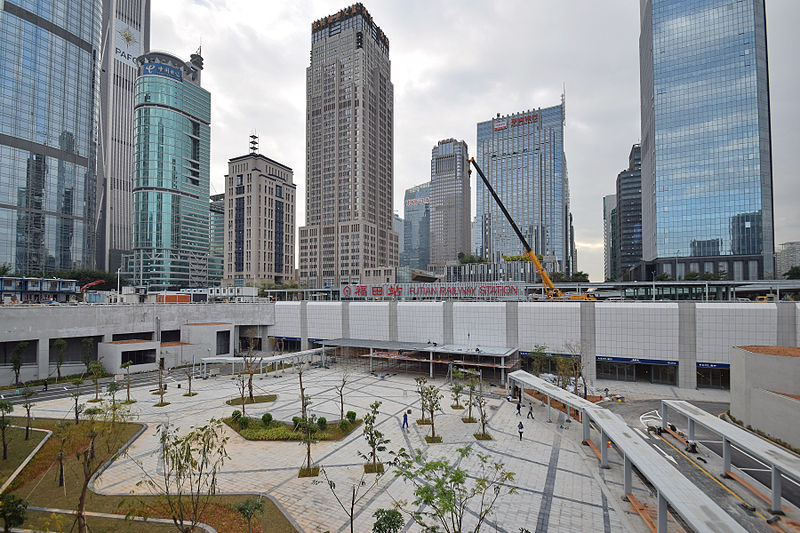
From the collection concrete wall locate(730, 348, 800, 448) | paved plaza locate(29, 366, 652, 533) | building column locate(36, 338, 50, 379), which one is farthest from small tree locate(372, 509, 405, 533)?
building column locate(36, 338, 50, 379)

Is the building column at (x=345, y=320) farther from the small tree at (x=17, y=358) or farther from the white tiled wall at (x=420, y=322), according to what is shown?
the small tree at (x=17, y=358)

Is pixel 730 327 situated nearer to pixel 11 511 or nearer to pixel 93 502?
pixel 93 502

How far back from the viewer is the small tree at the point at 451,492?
13.3 meters

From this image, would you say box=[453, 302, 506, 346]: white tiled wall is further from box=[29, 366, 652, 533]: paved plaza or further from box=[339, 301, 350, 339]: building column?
box=[339, 301, 350, 339]: building column

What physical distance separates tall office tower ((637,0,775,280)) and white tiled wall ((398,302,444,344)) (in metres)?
88.8

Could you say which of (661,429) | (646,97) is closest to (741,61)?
(646,97)

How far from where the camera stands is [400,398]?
145ft

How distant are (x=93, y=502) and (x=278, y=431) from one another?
13311 mm

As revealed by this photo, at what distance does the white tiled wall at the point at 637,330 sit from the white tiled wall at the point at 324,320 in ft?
142

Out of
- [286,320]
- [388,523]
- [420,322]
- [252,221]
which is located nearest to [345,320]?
[286,320]

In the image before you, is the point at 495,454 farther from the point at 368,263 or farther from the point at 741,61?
the point at 368,263

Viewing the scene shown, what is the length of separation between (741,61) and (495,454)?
Result: 134m

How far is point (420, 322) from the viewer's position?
2500 inches

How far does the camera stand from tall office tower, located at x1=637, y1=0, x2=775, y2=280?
10231cm
